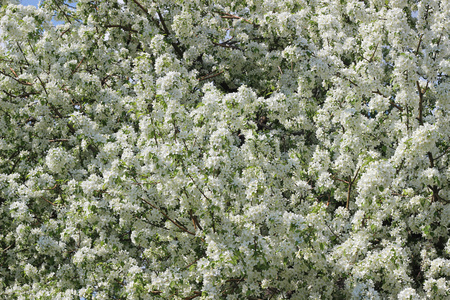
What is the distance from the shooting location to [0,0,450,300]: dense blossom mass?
6789mm

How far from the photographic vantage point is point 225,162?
21.7 ft

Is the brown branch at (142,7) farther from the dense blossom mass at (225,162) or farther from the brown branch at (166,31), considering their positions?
the brown branch at (166,31)

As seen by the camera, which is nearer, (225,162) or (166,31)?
(225,162)

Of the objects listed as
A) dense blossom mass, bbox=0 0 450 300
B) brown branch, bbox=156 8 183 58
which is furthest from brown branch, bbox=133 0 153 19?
brown branch, bbox=156 8 183 58

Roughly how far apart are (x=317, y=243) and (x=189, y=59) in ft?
21.0

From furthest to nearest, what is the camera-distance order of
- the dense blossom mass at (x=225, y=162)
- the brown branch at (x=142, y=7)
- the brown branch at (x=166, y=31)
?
1. the brown branch at (x=166, y=31)
2. the brown branch at (x=142, y=7)
3. the dense blossom mass at (x=225, y=162)

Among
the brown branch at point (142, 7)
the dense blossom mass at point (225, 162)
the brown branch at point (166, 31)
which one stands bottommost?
the dense blossom mass at point (225, 162)

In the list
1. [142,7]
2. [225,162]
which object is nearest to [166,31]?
[142,7]

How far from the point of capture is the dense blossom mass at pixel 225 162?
22.3 ft

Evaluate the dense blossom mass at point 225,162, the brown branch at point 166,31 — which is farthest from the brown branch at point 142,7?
the brown branch at point 166,31

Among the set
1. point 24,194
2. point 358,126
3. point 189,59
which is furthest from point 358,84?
point 24,194

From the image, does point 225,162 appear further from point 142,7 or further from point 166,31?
point 142,7

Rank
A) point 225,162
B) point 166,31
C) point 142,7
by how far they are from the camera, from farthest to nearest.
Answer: point 166,31 → point 142,7 → point 225,162

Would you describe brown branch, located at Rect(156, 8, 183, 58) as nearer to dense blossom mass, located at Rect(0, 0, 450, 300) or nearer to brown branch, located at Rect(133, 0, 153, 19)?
dense blossom mass, located at Rect(0, 0, 450, 300)
